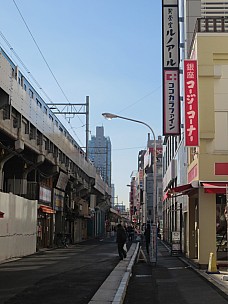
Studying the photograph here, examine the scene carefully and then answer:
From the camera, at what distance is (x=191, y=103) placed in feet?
67.3

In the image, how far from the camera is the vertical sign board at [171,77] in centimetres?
2353

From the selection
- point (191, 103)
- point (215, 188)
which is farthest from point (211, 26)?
point (215, 188)

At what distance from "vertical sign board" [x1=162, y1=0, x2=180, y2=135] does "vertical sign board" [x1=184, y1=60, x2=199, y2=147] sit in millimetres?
2806

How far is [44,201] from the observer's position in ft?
121

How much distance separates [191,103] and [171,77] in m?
3.56

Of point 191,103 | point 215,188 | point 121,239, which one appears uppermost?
point 191,103

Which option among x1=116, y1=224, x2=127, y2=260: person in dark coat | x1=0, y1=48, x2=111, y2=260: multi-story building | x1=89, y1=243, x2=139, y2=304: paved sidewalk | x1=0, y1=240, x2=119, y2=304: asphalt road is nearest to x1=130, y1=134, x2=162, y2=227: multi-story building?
x1=0, y1=48, x2=111, y2=260: multi-story building

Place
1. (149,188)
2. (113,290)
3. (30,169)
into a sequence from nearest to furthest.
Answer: (113,290) → (30,169) → (149,188)

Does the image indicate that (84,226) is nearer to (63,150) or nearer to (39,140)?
(63,150)

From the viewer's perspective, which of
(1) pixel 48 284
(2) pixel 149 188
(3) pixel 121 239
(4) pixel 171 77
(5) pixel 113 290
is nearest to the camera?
(5) pixel 113 290

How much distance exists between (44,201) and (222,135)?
19.2 metres

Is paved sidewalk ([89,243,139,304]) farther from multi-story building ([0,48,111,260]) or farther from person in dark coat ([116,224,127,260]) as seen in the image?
multi-story building ([0,48,111,260])

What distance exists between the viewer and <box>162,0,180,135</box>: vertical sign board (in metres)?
23.5

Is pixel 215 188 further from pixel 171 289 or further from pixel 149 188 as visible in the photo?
pixel 149 188
